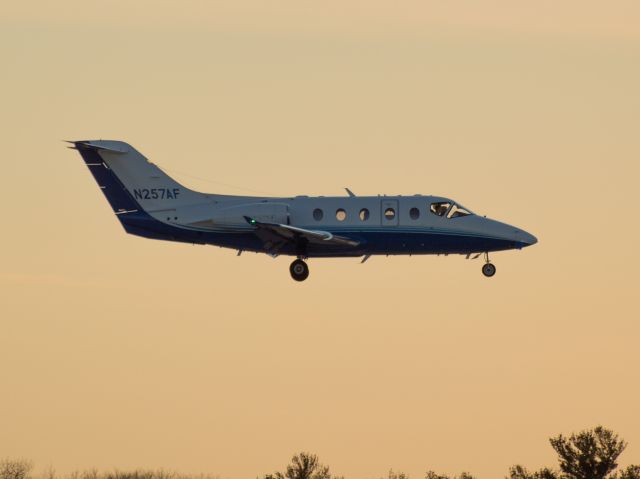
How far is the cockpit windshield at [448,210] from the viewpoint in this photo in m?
105

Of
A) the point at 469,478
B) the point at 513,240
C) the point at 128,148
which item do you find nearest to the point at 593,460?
the point at 469,478

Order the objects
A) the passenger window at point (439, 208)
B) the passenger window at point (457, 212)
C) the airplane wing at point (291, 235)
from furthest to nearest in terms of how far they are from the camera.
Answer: the passenger window at point (457, 212)
the passenger window at point (439, 208)
the airplane wing at point (291, 235)

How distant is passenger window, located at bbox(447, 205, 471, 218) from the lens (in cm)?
10488

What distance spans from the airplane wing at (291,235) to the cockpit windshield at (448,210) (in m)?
3.52

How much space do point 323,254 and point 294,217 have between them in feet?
6.35

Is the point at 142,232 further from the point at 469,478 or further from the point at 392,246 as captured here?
the point at 469,478

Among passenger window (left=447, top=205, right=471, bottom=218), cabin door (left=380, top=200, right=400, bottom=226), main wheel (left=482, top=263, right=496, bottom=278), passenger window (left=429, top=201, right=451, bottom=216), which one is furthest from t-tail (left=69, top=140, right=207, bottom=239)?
main wheel (left=482, top=263, right=496, bottom=278)

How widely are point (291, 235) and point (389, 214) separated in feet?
13.5

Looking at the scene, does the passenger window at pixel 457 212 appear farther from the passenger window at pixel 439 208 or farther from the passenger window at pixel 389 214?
the passenger window at pixel 389 214

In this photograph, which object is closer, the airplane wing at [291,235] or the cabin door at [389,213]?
the airplane wing at [291,235]

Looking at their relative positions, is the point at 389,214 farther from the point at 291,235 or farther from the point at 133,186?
the point at 133,186

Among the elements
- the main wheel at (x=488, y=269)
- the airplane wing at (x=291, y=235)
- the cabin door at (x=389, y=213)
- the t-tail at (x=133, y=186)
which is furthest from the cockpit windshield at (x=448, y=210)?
the t-tail at (x=133, y=186)

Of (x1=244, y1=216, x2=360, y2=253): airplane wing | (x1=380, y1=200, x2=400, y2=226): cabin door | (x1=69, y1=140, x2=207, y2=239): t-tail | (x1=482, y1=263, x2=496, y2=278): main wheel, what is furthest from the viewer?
(x1=69, y1=140, x2=207, y2=239): t-tail

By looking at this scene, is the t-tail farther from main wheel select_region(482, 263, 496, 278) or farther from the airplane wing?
Result: main wheel select_region(482, 263, 496, 278)
